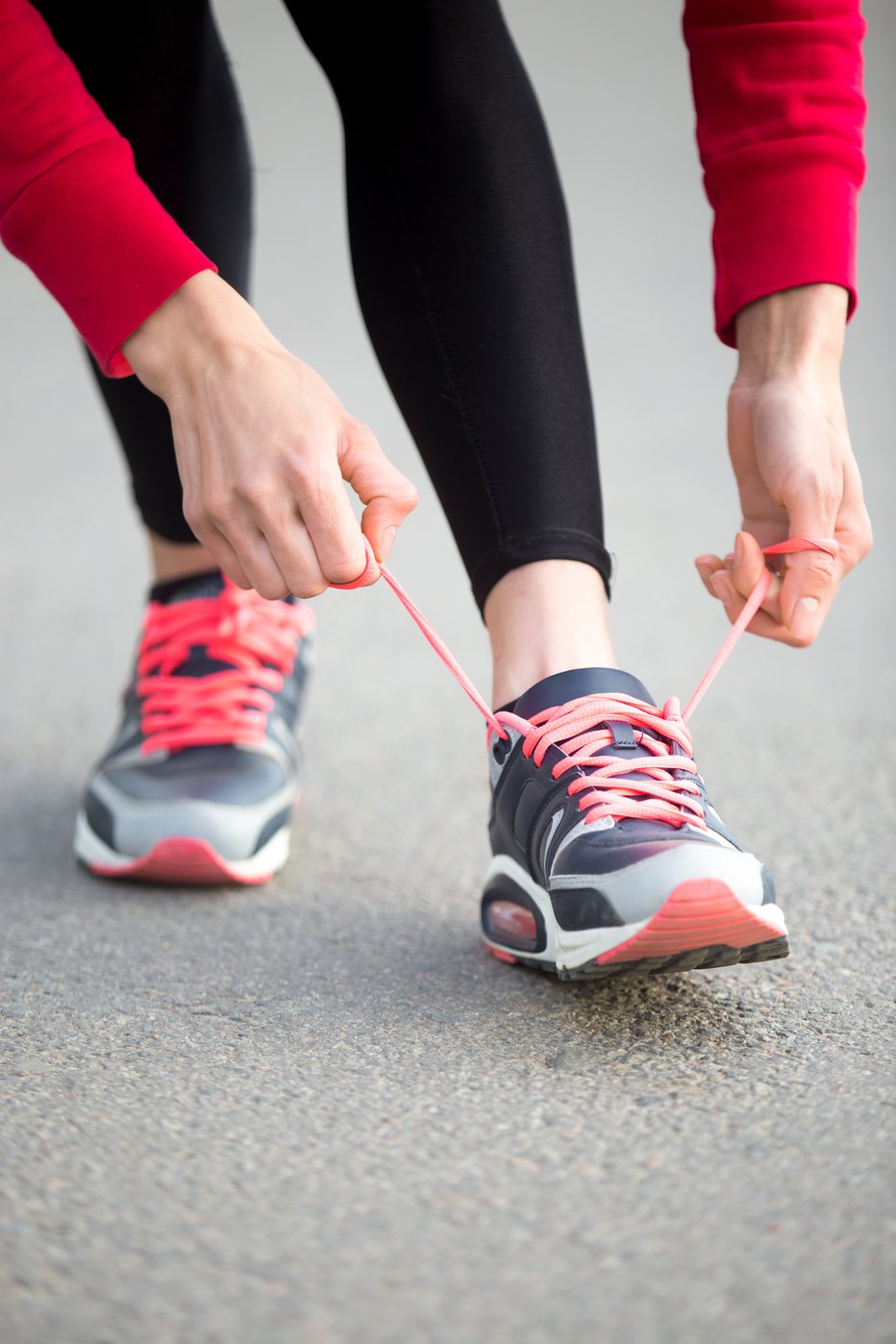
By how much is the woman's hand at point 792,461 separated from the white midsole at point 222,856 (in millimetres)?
363

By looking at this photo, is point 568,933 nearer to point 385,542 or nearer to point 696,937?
point 696,937

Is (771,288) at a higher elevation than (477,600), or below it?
higher

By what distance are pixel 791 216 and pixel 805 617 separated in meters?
0.24

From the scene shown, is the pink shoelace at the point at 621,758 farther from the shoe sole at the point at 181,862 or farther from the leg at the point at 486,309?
the shoe sole at the point at 181,862

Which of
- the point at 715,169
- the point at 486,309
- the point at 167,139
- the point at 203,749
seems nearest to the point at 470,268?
the point at 486,309

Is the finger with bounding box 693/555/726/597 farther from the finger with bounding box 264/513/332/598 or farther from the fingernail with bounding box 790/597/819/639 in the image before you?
the finger with bounding box 264/513/332/598

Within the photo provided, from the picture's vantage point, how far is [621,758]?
24.9 inches

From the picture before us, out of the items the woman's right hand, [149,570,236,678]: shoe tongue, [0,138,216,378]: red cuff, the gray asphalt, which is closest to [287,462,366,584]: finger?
the woman's right hand

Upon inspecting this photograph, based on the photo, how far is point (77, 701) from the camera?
4.05ft

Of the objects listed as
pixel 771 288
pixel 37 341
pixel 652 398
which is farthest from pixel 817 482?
pixel 37 341

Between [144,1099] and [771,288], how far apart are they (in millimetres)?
570

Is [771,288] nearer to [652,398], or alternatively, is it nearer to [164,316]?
[164,316]

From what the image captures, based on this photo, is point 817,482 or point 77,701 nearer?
point 817,482

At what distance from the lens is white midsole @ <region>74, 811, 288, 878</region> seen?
813mm
